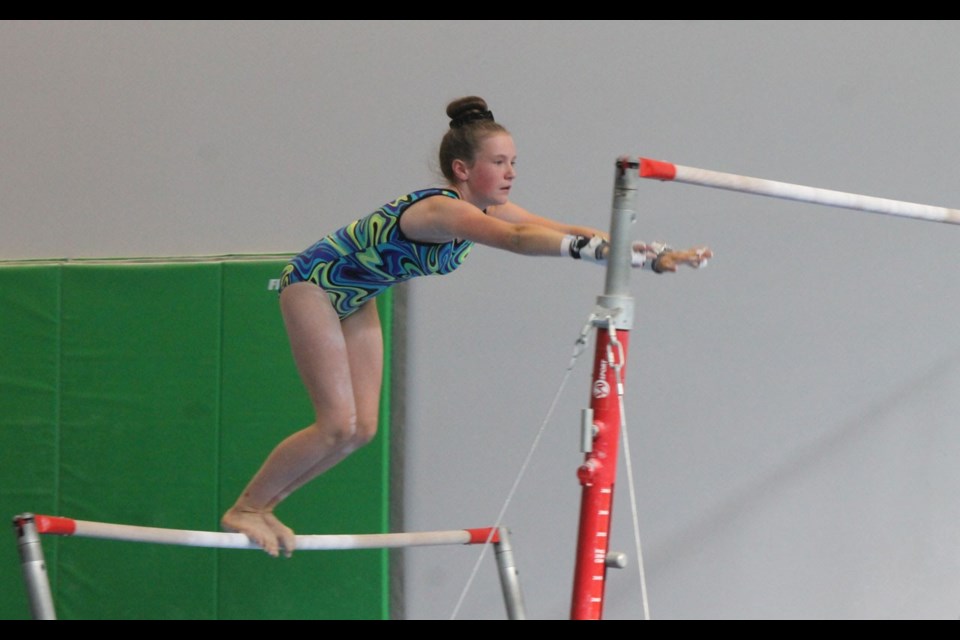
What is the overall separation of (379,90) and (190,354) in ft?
3.83

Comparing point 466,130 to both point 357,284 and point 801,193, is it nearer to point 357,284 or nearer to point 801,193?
point 357,284

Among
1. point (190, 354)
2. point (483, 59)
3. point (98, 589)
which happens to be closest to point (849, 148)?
point (483, 59)

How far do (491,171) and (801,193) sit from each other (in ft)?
2.38

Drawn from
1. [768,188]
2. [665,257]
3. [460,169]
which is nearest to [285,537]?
[460,169]

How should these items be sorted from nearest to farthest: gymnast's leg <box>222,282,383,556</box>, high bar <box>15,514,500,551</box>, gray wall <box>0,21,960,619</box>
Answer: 1. high bar <box>15,514,500,551</box>
2. gymnast's leg <box>222,282,383,556</box>
3. gray wall <box>0,21,960,619</box>

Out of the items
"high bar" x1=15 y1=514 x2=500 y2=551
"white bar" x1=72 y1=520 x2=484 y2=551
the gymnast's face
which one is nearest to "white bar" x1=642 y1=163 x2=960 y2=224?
the gymnast's face

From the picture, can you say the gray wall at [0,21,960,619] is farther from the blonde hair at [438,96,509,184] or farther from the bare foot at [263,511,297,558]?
the bare foot at [263,511,297,558]

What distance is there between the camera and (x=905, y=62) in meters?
3.51

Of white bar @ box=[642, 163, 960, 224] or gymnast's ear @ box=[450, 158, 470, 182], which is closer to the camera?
white bar @ box=[642, 163, 960, 224]

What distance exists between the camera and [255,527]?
2912 millimetres

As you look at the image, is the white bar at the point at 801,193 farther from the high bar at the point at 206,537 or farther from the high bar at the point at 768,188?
the high bar at the point at 206,537

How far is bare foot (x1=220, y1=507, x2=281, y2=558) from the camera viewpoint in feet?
9.46

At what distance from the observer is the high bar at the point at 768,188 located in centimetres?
225

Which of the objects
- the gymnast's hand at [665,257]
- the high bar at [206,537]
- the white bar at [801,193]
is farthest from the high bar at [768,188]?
the high bar at [206,537]
